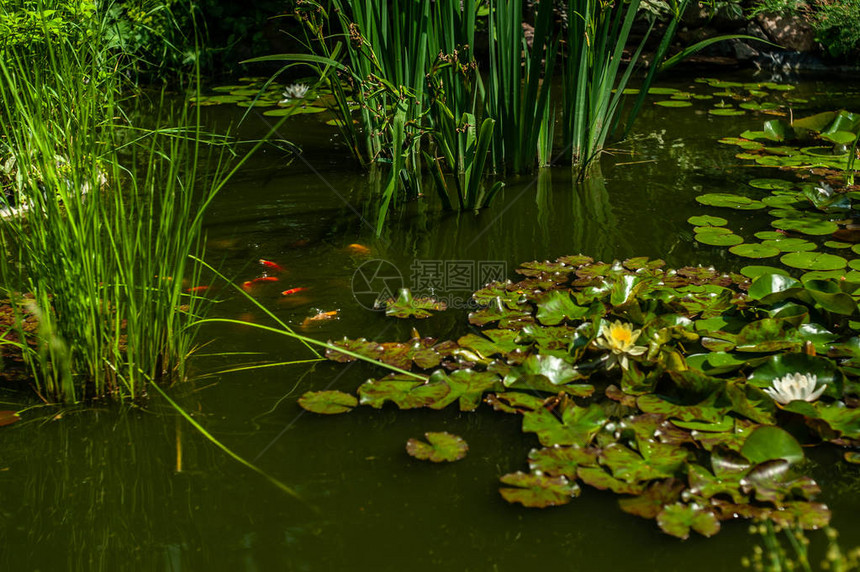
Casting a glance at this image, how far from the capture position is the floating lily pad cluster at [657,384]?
4.77 feet

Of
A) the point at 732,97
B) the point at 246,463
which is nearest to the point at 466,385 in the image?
the point at 246,463

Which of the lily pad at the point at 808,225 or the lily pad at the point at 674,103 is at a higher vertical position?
the lily pad at the point at 674,103

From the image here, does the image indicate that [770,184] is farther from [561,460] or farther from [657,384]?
[561,460]

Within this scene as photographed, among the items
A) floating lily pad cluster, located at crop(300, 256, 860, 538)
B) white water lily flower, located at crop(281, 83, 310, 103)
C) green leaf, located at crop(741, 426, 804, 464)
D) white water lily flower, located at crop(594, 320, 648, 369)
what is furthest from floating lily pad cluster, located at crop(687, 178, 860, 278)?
white water lily flower, located at crop(281, 83, 310, 103)

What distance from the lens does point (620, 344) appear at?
178 centimetres

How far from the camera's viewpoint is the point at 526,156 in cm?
314

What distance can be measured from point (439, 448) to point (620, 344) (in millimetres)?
475

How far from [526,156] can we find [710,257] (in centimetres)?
94

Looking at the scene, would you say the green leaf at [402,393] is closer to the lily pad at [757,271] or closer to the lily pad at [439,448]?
the lily pad at [439,448]

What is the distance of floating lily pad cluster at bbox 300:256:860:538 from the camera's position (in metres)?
1.45

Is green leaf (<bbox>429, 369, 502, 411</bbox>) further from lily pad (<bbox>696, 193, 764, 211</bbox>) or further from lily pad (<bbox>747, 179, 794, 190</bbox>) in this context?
lily pad (<bbox>747, 179, 794, 190</bbox>)

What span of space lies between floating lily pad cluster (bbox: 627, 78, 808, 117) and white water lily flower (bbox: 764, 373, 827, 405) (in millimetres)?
2542

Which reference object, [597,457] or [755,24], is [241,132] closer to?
[597,457]

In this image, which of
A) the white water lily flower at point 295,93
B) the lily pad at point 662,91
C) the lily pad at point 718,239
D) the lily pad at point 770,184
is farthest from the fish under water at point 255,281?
the lily pad at point 662,91
